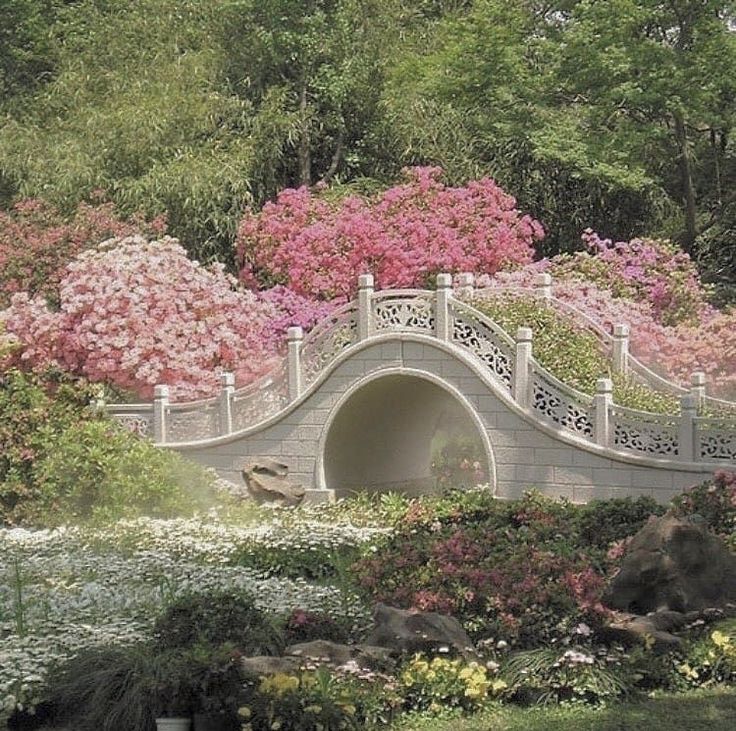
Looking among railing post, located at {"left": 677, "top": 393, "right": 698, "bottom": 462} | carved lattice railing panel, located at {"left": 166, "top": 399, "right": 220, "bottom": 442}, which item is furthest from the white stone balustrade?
carved lattice railing panel, located at {"left": 166, "top": 399, "right": 220, "bottom": 442}

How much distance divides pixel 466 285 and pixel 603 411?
358 cm

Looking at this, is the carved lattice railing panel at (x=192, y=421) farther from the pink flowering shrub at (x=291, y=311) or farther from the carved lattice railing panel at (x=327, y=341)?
the pink flowering shrub at (x=291, y=311)

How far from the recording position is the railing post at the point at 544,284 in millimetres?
18812

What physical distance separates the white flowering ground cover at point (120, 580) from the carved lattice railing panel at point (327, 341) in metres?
2.13

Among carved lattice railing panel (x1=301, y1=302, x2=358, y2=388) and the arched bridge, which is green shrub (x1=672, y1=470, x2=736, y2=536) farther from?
carved lattice railing panel (x1=301, y1=302, x2=358, y2=388)

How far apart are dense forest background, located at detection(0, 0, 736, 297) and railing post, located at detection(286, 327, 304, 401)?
5.67m

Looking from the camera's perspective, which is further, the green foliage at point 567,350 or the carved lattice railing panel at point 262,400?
the carved lattice railing panel at point 262,400

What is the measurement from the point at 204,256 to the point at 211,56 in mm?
3821

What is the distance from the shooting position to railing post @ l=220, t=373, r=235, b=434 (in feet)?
61.1

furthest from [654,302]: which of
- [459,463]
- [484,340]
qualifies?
[484,340]

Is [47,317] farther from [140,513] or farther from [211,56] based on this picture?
[211,56]

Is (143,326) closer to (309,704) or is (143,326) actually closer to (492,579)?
(492,579)

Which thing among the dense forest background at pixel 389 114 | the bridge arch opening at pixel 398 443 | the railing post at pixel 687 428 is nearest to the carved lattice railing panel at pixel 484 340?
the bridge arch opening at pixel 398 443

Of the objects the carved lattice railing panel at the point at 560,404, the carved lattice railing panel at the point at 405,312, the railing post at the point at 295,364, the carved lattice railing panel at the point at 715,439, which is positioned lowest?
→ the carved lattice railing panel at the point at 715,439
